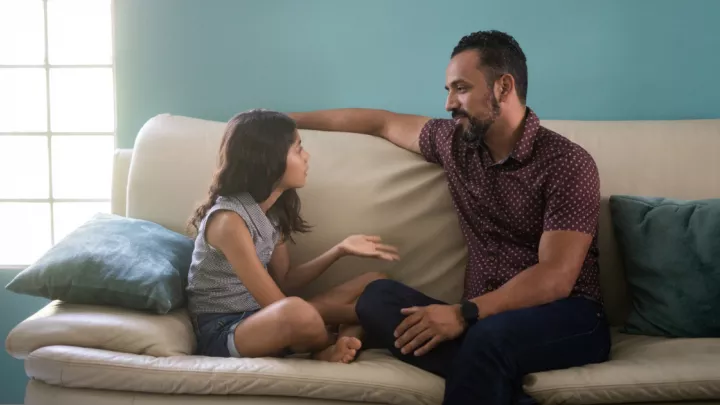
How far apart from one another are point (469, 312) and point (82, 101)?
66.1 inches

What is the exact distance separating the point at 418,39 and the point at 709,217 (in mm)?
1055

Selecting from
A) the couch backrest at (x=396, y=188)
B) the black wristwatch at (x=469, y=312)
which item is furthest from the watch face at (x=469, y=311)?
the couch backrest at (x=396, y=188)

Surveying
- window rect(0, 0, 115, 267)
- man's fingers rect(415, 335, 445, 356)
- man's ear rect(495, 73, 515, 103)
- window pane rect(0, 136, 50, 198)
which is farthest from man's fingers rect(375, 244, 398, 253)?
window pane rect(0, 136, 50, 198)

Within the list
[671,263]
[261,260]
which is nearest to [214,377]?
[261,260]

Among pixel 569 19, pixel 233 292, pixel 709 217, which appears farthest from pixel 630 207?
pixel 233 292

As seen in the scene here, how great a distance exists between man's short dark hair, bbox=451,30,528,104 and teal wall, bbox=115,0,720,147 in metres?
0.49

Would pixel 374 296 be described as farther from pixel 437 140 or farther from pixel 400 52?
pixel 400 52

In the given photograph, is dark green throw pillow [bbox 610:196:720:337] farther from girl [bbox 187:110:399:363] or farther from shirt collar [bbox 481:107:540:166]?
girl [bbox 187:110:399:363]

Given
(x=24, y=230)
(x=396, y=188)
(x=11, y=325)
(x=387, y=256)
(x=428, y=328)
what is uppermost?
(x=396, y=188)

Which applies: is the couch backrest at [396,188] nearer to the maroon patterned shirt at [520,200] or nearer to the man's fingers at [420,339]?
the maroon patterned shirt at [520,200]

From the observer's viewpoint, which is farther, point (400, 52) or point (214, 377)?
point (400, 52)

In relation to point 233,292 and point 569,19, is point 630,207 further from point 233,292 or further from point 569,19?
point 233,292

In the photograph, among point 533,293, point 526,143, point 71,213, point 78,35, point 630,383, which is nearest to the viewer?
point 630,383

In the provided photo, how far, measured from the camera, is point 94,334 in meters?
1.78
